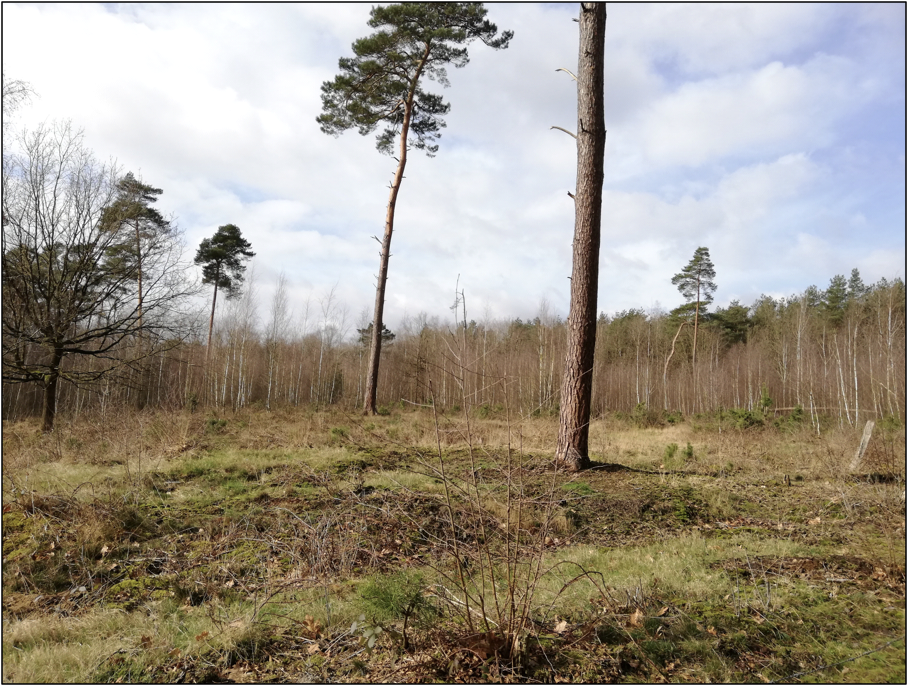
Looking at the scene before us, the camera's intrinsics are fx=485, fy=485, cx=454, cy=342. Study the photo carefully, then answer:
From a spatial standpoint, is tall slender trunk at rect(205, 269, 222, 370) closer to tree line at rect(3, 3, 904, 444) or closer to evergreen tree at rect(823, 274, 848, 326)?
tree line at rect(3, 3, 904, 444)

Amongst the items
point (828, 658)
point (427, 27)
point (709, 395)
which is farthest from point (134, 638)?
point (709, 395)

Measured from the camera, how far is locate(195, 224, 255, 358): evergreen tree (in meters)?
28.4

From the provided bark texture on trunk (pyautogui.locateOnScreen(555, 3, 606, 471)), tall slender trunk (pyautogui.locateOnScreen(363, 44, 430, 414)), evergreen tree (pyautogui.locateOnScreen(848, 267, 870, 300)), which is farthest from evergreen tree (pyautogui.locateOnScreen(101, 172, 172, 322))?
evergreen tree (pyautogui.locateOnScreen(848, 267, 870, 300))

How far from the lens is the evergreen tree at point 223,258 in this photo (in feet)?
93.0

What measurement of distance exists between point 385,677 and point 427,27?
17068 millimetres

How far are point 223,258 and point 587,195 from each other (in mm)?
27082

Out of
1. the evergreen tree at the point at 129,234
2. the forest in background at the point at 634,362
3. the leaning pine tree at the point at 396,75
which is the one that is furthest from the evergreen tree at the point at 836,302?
the evergreen tree at the point at 129,234

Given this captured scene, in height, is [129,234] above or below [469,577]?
above

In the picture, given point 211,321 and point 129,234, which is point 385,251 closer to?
point 129,234

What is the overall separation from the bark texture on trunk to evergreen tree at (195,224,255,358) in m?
25.7

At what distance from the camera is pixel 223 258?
28.9m

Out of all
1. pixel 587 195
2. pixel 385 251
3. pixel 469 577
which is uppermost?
pixel 385 251

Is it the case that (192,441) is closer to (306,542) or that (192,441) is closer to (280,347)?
(306,542)

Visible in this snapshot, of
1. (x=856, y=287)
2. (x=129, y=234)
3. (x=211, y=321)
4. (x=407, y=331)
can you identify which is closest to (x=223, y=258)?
(x=211, y=321)
